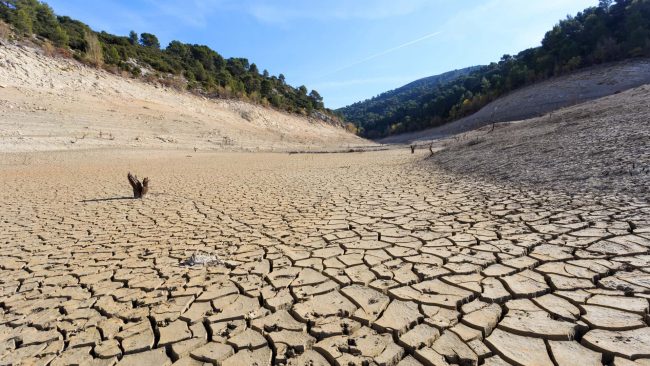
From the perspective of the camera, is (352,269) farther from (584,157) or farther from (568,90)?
(568,90)

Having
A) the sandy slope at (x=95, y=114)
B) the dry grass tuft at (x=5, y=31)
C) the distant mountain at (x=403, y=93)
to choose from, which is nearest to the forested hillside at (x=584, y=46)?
the sandy slope at (x=95, y=114)

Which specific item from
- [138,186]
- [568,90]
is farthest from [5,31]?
[568,90]

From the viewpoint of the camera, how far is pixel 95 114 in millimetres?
17688

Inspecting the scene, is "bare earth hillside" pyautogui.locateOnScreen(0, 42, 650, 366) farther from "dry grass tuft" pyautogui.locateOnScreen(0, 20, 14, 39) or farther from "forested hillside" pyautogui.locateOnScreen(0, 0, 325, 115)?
"forested hillside" pyautogui.locateOnScreen(0, 0, 325, 115)

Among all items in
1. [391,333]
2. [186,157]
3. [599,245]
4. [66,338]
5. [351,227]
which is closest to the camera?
[391,333]

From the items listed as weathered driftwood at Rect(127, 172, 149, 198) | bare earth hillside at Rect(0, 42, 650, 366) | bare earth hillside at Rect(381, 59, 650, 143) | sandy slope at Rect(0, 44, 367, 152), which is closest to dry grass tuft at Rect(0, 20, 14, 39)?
sandy slope at Rect(0, 44, 367, 152)

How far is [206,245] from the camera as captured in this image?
11.8ft

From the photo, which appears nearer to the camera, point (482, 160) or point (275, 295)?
point (275, 295)

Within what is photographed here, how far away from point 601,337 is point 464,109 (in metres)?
42.9

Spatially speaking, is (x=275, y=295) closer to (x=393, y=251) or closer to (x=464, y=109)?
(x=393, y=251)

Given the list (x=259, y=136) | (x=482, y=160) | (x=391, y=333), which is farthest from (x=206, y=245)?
(x=259, y=136)

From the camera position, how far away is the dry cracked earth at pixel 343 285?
5.69 ft

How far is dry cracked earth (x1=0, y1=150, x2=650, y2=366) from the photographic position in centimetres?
173

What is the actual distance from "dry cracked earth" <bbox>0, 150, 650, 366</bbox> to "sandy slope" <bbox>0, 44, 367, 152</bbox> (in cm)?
1271
